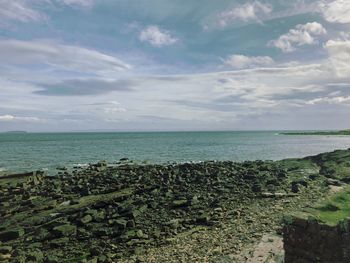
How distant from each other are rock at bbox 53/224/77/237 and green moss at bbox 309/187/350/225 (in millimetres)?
14702

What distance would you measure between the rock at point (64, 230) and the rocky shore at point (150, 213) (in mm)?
46

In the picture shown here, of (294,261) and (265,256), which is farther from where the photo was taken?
(265,256)

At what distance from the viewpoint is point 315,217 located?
36.8 ft

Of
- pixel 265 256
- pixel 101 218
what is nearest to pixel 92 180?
pixel 101 218

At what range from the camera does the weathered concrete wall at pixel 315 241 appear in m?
10.6

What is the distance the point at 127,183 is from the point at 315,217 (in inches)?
1026

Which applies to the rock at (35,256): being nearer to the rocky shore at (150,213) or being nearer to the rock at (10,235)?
the rocky shore at (150,213)

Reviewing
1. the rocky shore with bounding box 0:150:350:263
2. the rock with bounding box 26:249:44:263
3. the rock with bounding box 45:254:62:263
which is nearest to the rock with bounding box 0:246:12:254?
the rocky shore with bounding box 0:150:350:263

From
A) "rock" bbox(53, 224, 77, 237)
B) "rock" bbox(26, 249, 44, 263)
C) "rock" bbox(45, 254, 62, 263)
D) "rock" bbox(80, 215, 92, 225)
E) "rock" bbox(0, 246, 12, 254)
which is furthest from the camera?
"rock" bbox(80, 215, 92, 225)

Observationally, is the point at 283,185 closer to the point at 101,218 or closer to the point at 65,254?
the point at 101,218

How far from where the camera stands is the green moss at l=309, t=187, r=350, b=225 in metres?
11.1

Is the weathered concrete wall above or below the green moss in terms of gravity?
below

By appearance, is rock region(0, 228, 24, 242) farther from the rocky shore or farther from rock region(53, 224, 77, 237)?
rock region(53, 224, 77, 237)

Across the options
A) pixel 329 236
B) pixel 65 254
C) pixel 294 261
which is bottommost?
pixel 65 254
